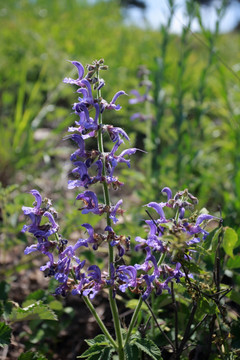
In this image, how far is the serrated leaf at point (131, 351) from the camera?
1309mm

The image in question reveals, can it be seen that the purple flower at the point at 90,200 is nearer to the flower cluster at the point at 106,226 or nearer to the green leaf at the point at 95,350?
the flower cluster at the point at 106,226

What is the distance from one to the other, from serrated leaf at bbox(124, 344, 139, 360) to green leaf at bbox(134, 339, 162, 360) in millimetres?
15

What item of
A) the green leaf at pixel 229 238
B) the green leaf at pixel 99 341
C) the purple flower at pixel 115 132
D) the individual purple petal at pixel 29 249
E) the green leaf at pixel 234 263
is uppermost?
the purple flower at pixel 115 132

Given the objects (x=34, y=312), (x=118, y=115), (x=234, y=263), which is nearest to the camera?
(x=34, y=312)

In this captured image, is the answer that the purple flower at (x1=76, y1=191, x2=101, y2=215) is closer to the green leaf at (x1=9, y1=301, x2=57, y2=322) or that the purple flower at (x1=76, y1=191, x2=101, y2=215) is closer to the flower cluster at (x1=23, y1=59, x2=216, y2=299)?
the flower cluster at (x1=23, y1=59, x2=216, y2=299)

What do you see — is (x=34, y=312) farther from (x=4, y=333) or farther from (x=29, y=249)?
(x=29, y=249)

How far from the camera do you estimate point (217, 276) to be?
140 centimetres

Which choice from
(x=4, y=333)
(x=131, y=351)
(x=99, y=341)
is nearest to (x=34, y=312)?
(x=4, y=333)

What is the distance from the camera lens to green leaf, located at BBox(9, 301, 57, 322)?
1.43 metres

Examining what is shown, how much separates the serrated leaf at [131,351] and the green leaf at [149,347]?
0.01m

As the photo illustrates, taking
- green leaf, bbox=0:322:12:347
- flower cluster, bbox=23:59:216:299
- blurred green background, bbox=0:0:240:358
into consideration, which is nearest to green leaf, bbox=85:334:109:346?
flower cluster, bbox=23:59:216:299

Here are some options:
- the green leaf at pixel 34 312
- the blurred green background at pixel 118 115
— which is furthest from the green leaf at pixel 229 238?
the green leaf at pixel 34 312

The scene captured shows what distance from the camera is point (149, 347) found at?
132 cm

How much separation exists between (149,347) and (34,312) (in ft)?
1.49
